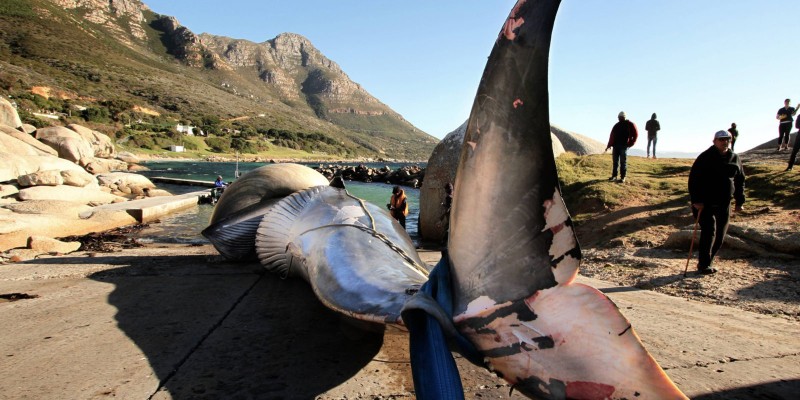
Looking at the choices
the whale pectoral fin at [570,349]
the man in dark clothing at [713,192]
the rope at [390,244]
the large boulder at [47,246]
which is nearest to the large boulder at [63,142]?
the large boulder at [47,246]

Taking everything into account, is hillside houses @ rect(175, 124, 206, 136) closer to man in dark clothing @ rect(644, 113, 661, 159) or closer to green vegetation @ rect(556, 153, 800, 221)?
man in dark clothing @ rect(644, 113, 661, 159)

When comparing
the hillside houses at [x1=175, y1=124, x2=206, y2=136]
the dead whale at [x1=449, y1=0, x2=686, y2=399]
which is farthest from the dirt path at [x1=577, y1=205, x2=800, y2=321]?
the hillside houses at [x1=175, y1=124, x2=206, y2=136]

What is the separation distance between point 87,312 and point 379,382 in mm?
2351

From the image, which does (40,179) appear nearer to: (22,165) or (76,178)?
(22,165)

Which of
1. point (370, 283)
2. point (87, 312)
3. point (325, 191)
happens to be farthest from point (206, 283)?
point (370, 283)

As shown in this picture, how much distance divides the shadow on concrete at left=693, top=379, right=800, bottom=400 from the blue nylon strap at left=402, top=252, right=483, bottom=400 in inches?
60.4

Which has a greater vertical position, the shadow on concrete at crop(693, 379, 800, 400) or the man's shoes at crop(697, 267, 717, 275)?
the shadow on concrete at crop(693, 379, 800, 400)

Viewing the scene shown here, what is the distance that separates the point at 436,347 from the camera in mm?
1477

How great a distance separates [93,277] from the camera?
4.27 m

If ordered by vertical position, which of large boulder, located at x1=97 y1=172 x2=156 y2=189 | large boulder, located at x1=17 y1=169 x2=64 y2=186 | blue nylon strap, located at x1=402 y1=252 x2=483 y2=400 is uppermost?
blue nylon strap, located at x1=402 y1=252 x2=483 y2=400

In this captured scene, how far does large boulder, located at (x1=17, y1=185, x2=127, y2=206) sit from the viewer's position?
11.8 metres

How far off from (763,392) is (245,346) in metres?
2.84

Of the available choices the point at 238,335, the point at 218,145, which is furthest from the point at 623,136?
the point at 218,145

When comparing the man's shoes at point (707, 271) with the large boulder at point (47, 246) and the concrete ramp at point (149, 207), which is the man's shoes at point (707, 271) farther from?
the concrete ramp at point (149, 207)
